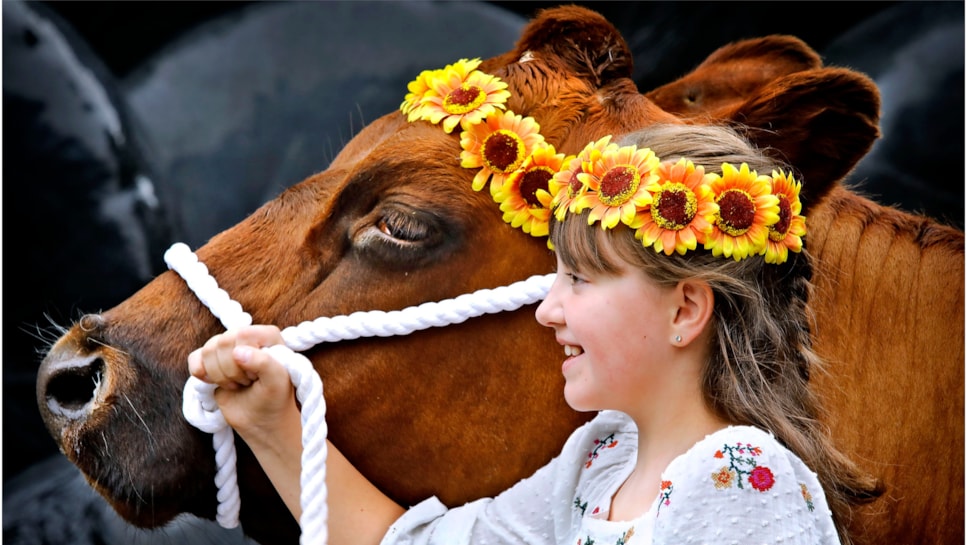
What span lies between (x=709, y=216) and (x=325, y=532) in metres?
0.95

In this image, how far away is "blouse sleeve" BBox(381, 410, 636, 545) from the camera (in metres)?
2.17

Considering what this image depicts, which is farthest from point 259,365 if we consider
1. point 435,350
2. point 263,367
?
point 435,350

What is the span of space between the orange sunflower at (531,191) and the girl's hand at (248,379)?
0.56m

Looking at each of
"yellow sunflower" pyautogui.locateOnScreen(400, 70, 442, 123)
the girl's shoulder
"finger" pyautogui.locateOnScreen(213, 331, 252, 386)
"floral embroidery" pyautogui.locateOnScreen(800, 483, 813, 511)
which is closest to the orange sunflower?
"yellow sunflower" pyautogui.locateOnScreen(400, 70, 442, 123)

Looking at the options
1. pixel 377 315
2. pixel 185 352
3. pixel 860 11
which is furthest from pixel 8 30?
pixel 860 11

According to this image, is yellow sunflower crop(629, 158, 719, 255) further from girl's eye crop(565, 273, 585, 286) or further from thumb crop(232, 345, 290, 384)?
thumb crop(232, 345, 290, 384)

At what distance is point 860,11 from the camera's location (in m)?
3.89

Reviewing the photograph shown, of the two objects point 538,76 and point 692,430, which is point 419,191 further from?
point 692,430

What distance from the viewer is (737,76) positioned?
2877mm

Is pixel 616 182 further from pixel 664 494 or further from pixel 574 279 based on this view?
pixel 664 494

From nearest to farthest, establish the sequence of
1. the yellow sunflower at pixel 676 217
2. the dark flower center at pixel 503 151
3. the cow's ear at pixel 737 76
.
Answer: the yellow sunflower at pixel 676 217 < the dark flower center at pixel 503 151 < the cow's ear at pixel 737 76

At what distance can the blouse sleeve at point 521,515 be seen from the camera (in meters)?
2.17

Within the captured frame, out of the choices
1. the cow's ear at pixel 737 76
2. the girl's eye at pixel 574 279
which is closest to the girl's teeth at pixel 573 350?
the girl's eye at pixel 574 279

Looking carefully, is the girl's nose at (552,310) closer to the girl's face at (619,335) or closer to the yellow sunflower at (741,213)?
the girl's face at (619,335)
